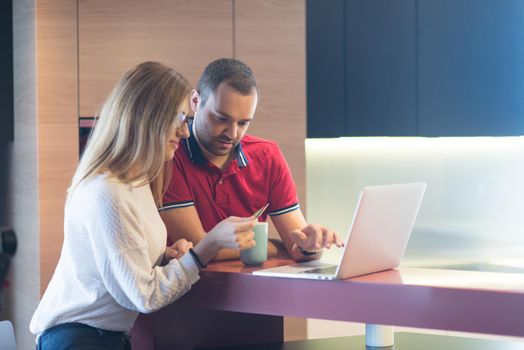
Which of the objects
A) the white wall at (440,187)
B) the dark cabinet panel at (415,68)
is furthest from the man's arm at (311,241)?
the white wall at (440,187)

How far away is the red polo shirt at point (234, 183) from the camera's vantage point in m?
2.49

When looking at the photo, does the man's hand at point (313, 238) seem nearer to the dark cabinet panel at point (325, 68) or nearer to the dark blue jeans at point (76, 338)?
the dark blue jeans at point (76, 338)

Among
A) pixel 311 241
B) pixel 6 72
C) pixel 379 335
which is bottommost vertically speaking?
pixel 379 335

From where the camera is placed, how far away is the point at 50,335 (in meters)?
1.89

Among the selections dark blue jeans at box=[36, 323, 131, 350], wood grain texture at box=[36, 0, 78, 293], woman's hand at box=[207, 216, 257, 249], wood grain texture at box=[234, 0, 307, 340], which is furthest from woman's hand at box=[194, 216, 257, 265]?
wood grain texture at box=[234, 0, 307, 340]

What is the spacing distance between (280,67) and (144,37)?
0.65m

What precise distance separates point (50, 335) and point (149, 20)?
2.17 m

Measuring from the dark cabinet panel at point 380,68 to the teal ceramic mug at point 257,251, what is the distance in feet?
7.23

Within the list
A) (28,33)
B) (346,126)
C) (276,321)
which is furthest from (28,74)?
(276,321)

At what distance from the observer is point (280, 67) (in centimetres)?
395

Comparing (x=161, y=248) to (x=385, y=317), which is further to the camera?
(x=161, y=248)

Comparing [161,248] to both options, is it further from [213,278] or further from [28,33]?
[28,33]

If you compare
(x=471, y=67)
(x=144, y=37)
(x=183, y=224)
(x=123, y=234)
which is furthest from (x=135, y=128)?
(x=471, y=67)

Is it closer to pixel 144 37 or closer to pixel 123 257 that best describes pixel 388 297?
pixel 123 257
